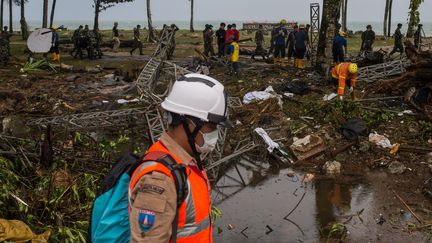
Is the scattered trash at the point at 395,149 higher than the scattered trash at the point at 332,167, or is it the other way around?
the scattered trash at the point at 395,149

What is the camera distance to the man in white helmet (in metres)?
1.82

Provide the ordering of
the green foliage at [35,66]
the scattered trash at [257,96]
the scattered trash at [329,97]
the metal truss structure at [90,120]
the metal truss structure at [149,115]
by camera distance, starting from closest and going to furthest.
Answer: the metal truss structure at [149,115] → the metal truss structure at [90,120] → the scattered trash at [329,97] → the scattered trash at [257,96] → the green foliage at [35,66]

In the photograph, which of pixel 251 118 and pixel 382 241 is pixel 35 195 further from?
pixel 251 118

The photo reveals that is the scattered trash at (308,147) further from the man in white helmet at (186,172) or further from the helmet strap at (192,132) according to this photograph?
the helmet strap at (192,132)

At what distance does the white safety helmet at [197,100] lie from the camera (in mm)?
2135

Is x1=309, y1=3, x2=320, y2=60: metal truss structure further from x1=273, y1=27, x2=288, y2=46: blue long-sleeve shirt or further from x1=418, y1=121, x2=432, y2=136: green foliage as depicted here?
x1=418, y1=121, x2=432, y2=136: green foliage

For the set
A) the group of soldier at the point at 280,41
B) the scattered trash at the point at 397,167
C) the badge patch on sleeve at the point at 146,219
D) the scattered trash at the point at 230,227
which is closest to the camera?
the badge patch on sleeve at the point at 146,219

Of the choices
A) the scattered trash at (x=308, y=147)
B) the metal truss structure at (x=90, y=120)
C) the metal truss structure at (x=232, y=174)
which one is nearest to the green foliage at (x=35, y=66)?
the metal truss structure at (x=90, y=120)

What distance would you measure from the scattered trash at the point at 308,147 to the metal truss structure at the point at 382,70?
4.81m

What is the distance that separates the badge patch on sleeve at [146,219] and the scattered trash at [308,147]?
6990 mm

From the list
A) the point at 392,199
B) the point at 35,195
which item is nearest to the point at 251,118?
the point at 392,199

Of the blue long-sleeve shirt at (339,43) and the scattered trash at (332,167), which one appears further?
the blue long-sleeve shirt at (339,43)

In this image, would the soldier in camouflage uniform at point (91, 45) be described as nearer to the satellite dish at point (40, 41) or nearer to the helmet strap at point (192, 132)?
the satellite dish at point (40, 41)

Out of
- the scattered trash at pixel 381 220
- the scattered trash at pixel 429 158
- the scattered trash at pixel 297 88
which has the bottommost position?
the scattered trash at pixel 381 220
